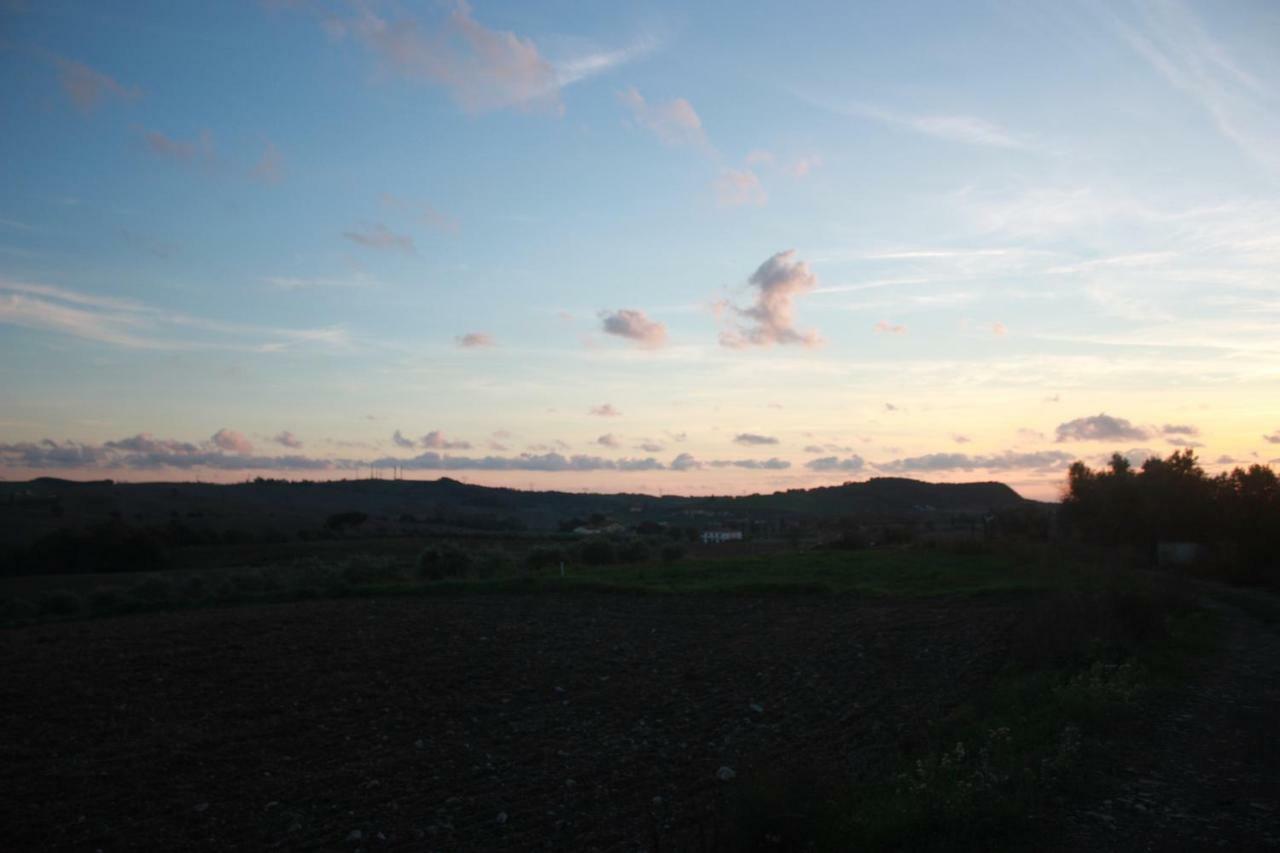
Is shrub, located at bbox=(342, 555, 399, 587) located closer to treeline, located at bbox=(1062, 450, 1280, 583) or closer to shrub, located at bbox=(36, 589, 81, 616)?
shrub, located at bbox=(36, 589, 81, 616)

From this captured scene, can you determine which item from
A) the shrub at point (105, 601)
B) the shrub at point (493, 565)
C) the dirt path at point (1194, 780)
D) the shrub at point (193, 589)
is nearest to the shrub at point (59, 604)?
the shrub at point (105, 601)

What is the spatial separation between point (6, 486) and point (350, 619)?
333ft

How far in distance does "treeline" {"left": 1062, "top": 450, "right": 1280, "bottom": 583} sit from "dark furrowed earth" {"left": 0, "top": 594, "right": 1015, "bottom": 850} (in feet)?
45.5

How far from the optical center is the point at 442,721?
1443cm

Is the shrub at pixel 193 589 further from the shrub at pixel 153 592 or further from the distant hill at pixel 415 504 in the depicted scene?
the distant hill at pixel 415 504

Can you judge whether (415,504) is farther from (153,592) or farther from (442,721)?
Result: (442,721)

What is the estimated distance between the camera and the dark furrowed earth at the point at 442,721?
387 inches

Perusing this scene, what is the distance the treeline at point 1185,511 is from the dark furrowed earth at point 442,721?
13861mm

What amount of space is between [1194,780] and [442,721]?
10.1 metres

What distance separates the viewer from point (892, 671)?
17.5 metres

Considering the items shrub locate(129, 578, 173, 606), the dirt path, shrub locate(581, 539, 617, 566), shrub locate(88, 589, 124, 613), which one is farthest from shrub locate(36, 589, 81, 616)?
the dirt path

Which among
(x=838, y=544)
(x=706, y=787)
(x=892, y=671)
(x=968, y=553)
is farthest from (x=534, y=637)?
(x=838, y=544)

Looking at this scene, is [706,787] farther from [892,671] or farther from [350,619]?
[350,619]

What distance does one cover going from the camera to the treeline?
3306 centimetres
